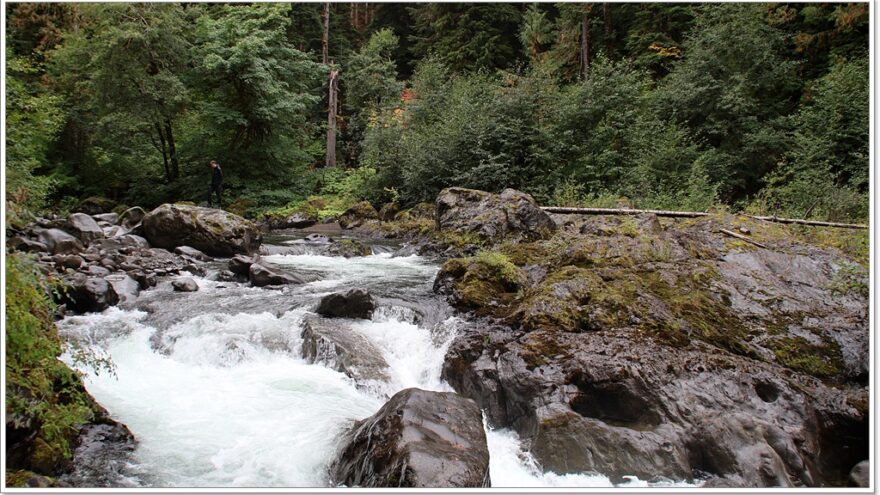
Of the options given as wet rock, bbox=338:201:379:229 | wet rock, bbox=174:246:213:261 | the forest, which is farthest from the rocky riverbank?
wet rock, bbox=338:201:379:229

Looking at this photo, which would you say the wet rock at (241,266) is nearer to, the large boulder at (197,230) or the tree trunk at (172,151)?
the large boulder at (197,230)

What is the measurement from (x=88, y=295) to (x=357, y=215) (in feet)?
42.9

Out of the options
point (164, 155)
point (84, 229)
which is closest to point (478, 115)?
point (84, 229)

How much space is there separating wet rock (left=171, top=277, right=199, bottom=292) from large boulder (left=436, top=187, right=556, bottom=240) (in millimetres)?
6939

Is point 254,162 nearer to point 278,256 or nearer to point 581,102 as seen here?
point 278,256

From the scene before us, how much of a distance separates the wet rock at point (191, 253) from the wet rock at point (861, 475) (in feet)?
38.3

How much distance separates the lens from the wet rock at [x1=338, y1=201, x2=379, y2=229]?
19.6 meters

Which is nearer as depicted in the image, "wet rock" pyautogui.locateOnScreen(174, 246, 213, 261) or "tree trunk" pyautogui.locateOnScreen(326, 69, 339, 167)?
"wet rock" pyautogui.locateOnScreen(174, 246, 213, 261)

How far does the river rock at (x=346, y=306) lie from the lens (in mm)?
7535

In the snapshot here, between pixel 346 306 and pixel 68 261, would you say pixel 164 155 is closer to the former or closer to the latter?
pixel 68 261

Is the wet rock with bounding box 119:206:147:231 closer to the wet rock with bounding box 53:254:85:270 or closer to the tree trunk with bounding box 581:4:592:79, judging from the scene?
the wet rock with bounding box 53:254:85:270

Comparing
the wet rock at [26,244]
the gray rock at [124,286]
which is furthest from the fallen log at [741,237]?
the wet rock at [26,244]

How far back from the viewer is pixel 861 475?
4.13 meters

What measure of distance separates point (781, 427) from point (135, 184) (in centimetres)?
2556
